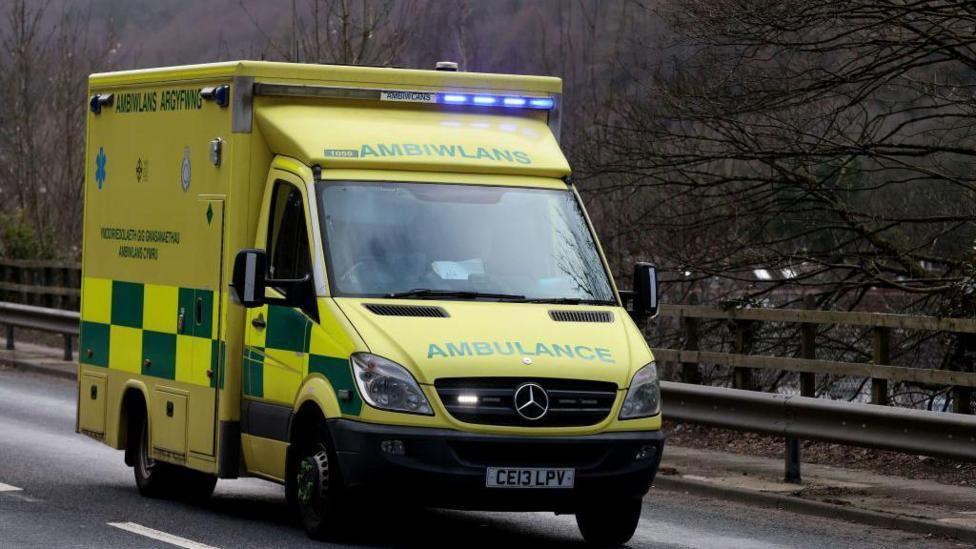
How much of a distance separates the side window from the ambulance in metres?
0.01

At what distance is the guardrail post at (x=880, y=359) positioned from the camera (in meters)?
13.0

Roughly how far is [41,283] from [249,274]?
18185 mm

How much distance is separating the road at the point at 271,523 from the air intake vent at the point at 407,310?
100 cm

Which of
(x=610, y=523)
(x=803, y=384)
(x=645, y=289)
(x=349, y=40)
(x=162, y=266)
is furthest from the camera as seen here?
(x=349, y=40)

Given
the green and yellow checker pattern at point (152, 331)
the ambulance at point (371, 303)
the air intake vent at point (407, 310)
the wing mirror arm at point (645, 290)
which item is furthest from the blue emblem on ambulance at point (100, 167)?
the wing mirror arm at point (645, 290)

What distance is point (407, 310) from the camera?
884cm

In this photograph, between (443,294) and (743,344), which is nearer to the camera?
(443,294)

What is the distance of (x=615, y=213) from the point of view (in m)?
19.4

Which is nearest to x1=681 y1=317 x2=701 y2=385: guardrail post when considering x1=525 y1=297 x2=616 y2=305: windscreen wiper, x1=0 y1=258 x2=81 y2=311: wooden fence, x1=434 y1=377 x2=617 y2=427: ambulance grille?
x1=525 y1=297 x2=616 y2=305: windscreen wiper

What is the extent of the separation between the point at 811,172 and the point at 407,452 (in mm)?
8437

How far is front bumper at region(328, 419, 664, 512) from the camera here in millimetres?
8430

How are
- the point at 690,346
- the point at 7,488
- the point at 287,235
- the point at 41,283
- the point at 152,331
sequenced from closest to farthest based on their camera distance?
the point at 287,235 < the point at 152,331 < the point at 7,488 < the point at 690,346 < the point at 41,283

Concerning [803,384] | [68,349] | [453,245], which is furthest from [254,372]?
[68,349]

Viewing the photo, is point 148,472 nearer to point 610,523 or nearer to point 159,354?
point 159,354
